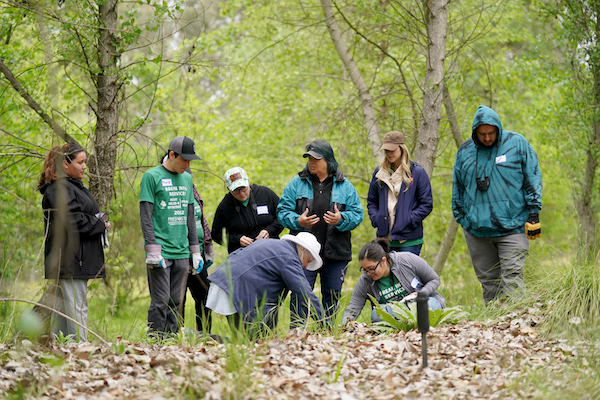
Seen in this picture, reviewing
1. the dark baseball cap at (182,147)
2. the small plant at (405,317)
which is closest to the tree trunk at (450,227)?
the small plant at (405,317)

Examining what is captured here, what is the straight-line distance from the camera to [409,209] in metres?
5.51

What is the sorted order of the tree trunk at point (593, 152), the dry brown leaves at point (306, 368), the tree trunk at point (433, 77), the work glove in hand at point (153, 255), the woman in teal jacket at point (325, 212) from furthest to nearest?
the tree trunk at point (593, 152) < the tree trunk at point (433, 77) < the woman in teal jacket at point (325, 212) < the work glove in hand at point (153, 255) < the dry brown leaves at point (306, 368)

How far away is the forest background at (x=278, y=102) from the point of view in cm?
589

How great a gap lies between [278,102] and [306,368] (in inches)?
394

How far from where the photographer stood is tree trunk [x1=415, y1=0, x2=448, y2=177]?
686 cm

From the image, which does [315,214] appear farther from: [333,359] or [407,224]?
[333,359]

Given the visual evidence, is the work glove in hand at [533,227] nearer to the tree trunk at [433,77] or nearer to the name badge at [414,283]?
the name badge at [414,283]

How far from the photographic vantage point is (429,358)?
3.68 meters

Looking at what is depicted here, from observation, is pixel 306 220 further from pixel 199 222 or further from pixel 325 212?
pixel 199 222

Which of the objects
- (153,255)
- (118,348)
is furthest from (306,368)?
(153,255)

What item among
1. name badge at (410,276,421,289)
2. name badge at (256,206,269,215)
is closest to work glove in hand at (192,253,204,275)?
name badge at (256,206,269,215)

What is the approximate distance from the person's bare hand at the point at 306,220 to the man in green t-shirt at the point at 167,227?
1065 mm

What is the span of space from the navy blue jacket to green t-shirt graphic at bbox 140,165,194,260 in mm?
1849

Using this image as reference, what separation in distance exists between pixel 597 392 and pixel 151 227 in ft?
12.1
